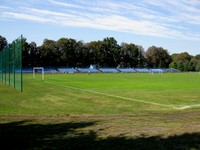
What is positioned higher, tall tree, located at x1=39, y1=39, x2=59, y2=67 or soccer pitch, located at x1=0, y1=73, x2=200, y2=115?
tall tree, located at x1=39, y1=39, x2=59, y2=67

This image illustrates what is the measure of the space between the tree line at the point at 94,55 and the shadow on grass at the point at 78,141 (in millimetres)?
115814

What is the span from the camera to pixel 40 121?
13.2 meters

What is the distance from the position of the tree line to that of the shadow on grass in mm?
115814

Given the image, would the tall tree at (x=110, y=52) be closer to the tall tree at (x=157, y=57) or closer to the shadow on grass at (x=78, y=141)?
the tall tree at (x=157, y=57)

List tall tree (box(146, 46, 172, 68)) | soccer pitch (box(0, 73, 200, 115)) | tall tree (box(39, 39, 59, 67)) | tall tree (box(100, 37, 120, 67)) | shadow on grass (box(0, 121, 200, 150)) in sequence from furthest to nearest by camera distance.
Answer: tall tree (box(146, 46, 172, 68)) → tall tree (box(100, 37, 120, 67)) → tall tree (box(39, 39, 59, 67)) → soccer pitch (box(0, 73, 200, 115)) → shadow on grass (box(0, 121, 200, 150))

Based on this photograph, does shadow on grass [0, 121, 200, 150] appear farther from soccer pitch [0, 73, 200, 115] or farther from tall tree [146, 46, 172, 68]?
tall tree [146, 46, 172, 68]

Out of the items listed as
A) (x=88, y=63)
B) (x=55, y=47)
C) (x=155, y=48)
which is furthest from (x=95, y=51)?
(x=155, y=48)

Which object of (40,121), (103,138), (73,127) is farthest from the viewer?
(40,121)

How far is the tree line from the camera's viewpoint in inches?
5269

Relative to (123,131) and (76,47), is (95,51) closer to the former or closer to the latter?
(76,47)

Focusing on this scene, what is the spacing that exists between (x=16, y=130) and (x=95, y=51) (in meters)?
143

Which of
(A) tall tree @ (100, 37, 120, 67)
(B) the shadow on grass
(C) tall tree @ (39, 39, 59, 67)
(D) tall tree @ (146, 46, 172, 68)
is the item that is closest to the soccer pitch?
(B) the shadow on grass

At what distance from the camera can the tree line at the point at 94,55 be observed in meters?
134

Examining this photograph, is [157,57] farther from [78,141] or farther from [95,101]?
[78,141]
